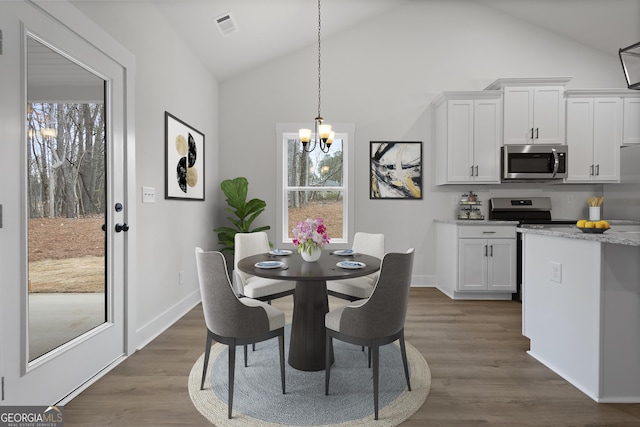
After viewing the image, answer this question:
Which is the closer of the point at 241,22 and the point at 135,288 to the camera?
the point at 135,288

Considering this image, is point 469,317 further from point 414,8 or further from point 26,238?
point 414,8

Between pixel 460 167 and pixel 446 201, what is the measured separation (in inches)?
22.5

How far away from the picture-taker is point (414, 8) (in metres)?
4.45

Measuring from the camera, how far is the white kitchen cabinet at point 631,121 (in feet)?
13.2

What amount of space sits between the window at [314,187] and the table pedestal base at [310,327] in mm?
2339

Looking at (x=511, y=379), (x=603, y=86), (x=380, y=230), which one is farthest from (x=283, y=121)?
(x=603, y=86)

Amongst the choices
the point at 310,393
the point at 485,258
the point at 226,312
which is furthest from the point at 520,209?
the point at 226,312

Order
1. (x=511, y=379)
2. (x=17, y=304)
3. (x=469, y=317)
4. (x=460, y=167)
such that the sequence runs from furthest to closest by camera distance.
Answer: (x=460, y=167) → (x=469, y=317) → (x=511, y=379) → (x=17, y=304)

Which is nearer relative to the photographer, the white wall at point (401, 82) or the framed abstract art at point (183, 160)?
the framed abstract art at point (183, 160)

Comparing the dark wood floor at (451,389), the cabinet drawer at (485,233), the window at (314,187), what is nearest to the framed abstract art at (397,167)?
the window at (314,187)

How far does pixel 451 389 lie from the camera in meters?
1.99

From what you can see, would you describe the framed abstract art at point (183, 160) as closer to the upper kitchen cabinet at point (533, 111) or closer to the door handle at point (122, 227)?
the door handle at point (122, 227)

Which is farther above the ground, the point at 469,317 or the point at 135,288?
the point at 135,288

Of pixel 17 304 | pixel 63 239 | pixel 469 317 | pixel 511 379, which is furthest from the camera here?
pixel 469 317
